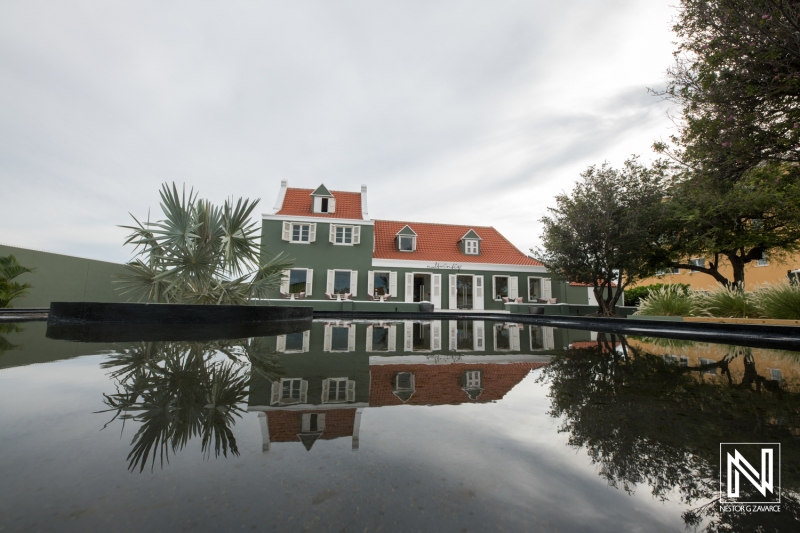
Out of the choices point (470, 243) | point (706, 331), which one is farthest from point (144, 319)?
point (470, 243)

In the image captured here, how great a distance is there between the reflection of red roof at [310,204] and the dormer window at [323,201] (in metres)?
0.38

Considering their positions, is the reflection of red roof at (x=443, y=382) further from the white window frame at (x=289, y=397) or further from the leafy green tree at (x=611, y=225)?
the leafy green tree at (x=611, y=225)

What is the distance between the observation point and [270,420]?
6.09 ft

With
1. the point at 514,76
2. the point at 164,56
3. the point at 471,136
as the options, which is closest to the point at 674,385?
the point at 514,76

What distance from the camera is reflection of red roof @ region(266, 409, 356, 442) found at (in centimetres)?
164

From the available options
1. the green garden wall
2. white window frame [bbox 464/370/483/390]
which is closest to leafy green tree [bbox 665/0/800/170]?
white window frame [bbox 464/370/483/390]

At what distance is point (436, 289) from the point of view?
2259 cm

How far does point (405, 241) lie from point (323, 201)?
5.98m

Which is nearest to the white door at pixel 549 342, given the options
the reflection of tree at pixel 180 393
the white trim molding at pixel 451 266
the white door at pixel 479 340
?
the white door at pixel 479 340

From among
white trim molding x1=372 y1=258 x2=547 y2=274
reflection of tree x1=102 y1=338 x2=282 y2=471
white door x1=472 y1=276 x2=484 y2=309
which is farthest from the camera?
white door x1=472 y1=276 x2=484 y2=309

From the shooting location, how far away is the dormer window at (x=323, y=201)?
2225 centimetres

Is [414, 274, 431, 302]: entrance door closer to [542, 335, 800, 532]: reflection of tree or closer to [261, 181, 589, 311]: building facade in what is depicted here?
[261, 181, 589, 311]: building facade

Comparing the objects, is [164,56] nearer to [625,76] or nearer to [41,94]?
[41,94]

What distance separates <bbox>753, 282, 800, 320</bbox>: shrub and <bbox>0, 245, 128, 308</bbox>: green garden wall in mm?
17925
